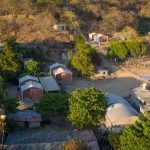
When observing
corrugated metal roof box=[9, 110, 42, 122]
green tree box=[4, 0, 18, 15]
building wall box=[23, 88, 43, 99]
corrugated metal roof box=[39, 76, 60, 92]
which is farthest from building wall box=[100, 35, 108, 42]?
corrugated metal roof box=[9, 110, 42, 122]

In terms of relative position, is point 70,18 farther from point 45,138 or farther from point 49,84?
point 45,138

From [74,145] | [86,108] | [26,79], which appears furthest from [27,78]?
[74,145]

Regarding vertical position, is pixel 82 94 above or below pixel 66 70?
above

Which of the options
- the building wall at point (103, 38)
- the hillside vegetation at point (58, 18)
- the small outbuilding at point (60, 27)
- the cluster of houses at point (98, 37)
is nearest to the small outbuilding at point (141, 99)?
the cluster of houses at point (98, 37)

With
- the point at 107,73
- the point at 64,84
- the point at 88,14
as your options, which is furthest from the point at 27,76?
the point at 88,14

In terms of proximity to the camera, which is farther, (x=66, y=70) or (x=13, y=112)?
(x=66, y=70)

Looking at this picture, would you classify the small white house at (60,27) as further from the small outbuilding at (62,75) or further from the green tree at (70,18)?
the small outbuilding at (62,75)

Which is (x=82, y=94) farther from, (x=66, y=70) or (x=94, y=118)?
(x=66, y=70)
